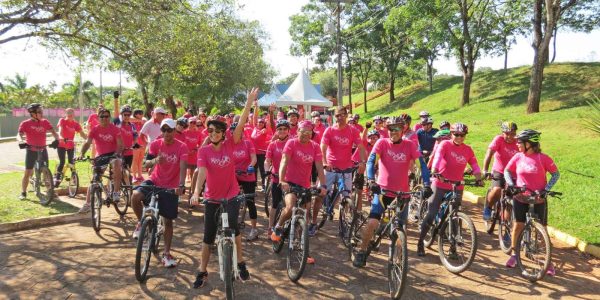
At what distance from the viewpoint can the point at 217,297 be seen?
5.11 m

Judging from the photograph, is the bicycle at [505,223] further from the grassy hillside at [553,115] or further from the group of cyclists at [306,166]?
the grassy hillside at [553,115]

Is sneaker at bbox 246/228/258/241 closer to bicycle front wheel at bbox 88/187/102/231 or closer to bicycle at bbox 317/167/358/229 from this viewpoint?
bicycle at bbox 317/167/358/229

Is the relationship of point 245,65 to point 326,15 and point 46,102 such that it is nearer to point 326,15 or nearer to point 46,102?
point 326,15

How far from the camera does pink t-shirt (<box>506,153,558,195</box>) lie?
20.0 ft

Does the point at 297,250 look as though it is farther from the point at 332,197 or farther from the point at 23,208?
the point at 23,208

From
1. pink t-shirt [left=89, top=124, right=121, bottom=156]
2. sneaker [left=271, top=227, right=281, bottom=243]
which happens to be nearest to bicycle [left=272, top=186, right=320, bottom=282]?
sneaker [left=271, top=227, right=281, bottom=243]

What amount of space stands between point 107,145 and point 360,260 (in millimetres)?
5200

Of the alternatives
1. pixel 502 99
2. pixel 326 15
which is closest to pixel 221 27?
pixel 502 99

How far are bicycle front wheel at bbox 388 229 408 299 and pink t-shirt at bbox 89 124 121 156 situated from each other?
556 cm

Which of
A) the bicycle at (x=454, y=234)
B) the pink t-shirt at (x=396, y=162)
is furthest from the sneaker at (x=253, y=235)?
the bicycle at (x=454, y=234)

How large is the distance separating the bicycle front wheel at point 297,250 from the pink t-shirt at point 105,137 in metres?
4.30

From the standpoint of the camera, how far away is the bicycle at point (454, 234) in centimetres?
586

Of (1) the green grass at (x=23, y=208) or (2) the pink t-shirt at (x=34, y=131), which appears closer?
(1) the green grass at (x=23, y=208)

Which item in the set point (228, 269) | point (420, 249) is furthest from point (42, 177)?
point (420, 249)
